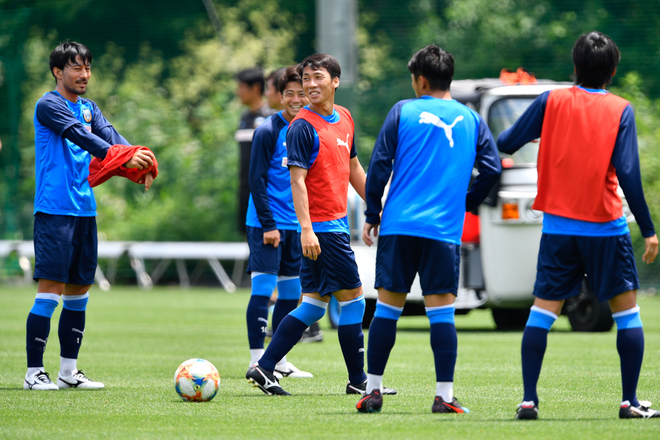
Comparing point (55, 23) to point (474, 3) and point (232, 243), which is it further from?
point (474, 3)

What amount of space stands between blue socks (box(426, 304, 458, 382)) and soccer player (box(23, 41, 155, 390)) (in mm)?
2091

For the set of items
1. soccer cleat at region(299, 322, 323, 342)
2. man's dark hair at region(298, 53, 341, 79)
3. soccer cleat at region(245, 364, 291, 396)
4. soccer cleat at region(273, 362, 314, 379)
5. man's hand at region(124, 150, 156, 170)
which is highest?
man's dark hair at region(298, 53, 341, 79)

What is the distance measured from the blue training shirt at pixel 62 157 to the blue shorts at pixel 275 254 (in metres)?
1.13

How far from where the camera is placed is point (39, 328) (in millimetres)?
6246

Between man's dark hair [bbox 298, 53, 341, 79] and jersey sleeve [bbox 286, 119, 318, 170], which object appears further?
man's dark hair [bbox 298, 53, 341, 79]

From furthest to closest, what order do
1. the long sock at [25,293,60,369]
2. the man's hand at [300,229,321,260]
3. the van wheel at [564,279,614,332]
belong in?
the van wheel at [564,279,614,332]
the long sock at [25,293,60,369]
the man's hand at [300,229,321,260]

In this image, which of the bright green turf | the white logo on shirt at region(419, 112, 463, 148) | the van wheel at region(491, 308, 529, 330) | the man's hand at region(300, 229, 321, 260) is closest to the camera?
Answer: the bright green turf

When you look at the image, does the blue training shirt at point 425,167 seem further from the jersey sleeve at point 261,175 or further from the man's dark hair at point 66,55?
the man's dark hair at point 66,55

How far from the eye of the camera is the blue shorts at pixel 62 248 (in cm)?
615

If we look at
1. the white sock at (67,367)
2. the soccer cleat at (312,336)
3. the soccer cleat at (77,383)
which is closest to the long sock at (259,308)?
the soccer cleat at (77,383)

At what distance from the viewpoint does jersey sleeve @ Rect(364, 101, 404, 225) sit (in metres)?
4.96

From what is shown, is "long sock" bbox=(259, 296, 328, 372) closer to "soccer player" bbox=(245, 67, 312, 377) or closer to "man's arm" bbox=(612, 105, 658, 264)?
"soccer player" bbox=(245, 67, 312, 377)

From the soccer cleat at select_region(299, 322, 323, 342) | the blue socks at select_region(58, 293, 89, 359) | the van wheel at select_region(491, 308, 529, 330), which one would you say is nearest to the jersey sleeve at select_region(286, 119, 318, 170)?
the blue socks at select_region(58, 293, 89, 359)

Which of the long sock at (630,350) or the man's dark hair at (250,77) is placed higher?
the man's dark hair at (250,77)
